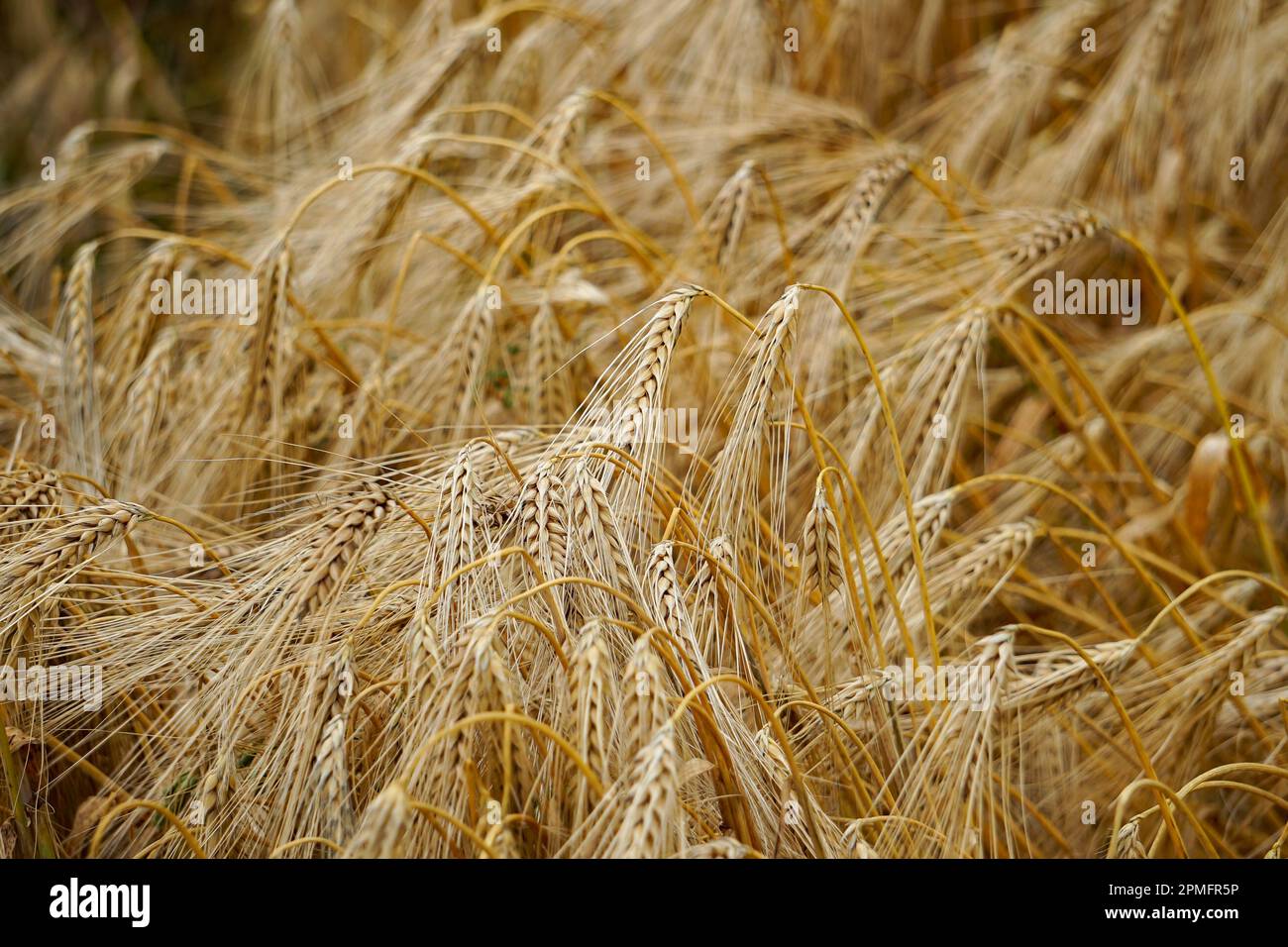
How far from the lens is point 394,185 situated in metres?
1.63

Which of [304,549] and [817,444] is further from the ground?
[817,444]

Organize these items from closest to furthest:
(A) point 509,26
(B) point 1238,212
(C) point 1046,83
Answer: (C) point 1046,83 → (B) point 1238,212 → (A) point 509,26

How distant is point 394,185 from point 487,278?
1.16 ft

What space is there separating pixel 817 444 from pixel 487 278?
551mm

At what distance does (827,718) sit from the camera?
3.75ft

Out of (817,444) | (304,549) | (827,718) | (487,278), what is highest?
(487,278)

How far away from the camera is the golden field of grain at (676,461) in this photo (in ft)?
3.47

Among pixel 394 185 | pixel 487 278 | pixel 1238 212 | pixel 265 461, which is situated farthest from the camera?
pixel 1238 212

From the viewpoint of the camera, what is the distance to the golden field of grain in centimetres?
106

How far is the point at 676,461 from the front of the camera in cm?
161

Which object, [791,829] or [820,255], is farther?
[820,255]
